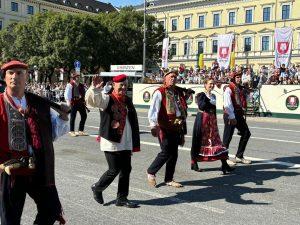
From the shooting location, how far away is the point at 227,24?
7481 centimetres

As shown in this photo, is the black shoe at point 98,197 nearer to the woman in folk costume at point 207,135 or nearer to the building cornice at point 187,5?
the woman in folk costume at point 207,135

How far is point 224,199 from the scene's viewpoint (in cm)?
645

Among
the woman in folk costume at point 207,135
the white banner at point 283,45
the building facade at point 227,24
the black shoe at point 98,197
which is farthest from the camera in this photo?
the building facade at point 227,24

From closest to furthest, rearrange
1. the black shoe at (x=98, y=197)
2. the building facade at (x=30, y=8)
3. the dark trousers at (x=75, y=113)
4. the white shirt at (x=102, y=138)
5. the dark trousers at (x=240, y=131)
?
the white shirt at (x=102, y=138)
the black shoe at (x=98, y=197)
the dark trousers at (x=240, y=131)
the dark trousers at (x=75, y=113)
the building facade at (x=30, y=8)

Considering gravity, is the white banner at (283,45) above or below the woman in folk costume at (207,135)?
above

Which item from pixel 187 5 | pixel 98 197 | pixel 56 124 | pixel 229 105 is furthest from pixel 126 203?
pixel 187 5

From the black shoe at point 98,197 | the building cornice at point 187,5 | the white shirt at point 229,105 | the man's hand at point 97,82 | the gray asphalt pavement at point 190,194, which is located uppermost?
the building cornice at point 187,5

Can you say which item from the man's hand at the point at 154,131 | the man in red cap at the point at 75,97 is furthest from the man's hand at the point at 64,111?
the man in red cap at the point at 75,97

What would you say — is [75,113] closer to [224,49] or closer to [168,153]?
[168,153]

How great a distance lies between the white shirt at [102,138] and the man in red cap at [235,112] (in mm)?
3330

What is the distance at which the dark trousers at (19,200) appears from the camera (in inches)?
143

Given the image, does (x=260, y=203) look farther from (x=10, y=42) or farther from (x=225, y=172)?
(x=10, y=42)

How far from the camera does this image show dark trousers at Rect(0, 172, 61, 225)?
12.0ft

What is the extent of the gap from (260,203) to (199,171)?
7.38 ft
